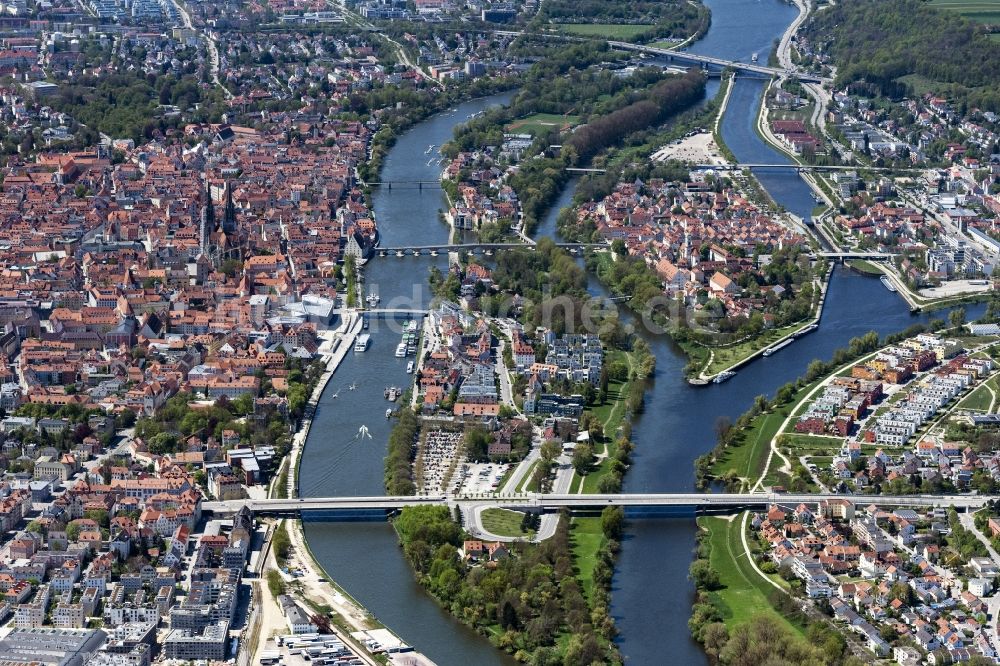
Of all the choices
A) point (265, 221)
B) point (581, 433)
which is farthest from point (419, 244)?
point (581, 433)

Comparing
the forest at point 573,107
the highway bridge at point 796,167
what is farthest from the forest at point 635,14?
the highway bridge at point 796,167

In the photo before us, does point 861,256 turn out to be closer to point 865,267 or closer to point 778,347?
point 865,267

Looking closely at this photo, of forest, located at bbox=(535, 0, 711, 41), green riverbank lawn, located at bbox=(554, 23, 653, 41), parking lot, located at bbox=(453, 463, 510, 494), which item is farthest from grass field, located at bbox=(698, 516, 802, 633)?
forest, located at bbox=(535, 0, 711, 41)

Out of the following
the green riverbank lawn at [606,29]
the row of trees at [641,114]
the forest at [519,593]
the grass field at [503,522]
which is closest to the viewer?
the forest at [519,593]

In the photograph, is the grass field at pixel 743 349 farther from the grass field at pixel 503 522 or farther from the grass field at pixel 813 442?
the grass field at pixel 503 522

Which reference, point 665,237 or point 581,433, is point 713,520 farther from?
point 665,237

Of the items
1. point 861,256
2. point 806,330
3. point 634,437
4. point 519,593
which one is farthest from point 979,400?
point 519,593

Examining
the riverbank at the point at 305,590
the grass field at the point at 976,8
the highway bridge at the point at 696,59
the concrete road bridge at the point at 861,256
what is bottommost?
the riverbank at the point at 305,590

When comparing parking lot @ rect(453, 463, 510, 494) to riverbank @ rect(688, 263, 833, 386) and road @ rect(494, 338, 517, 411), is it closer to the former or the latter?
road @ rect(494, 338, 517, 411)
